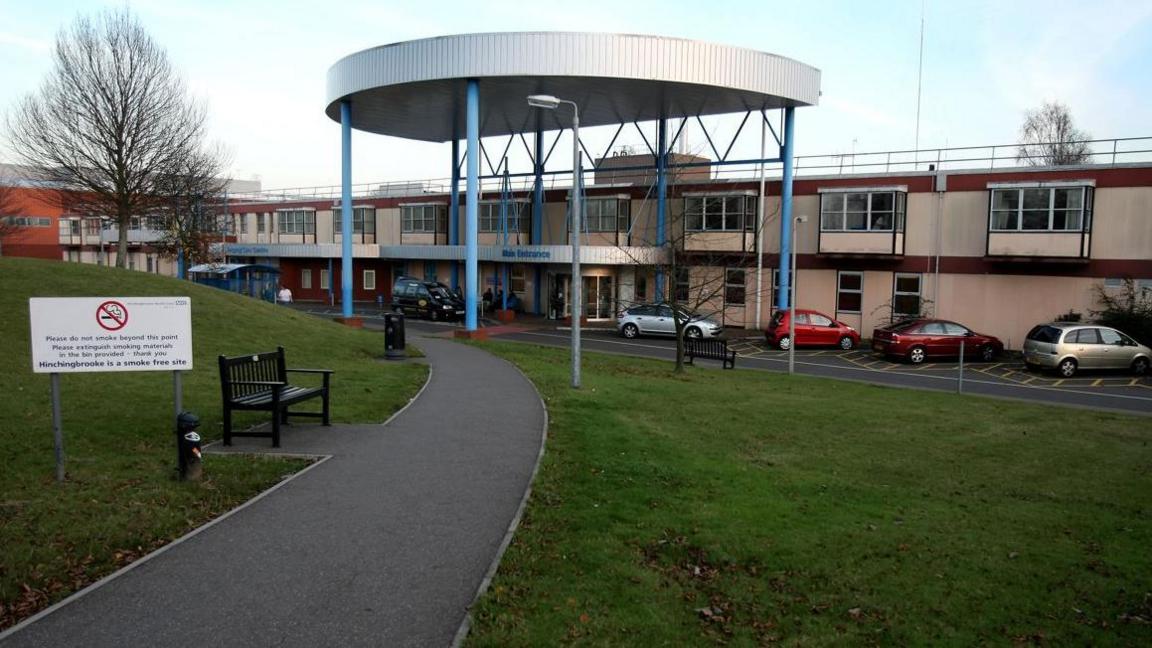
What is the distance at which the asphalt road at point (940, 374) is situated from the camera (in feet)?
68.6

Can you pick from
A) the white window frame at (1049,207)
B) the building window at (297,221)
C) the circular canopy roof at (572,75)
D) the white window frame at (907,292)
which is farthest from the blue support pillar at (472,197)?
the building window at (297,221)

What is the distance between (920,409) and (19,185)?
7969 cm

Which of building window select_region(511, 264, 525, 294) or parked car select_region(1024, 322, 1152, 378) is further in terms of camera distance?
building window select_region(511, 264, 525, 294)

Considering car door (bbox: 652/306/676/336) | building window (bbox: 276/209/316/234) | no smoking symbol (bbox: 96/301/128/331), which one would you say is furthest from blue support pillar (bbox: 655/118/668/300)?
no smoking symbol (bbox: 96/301/128/331)

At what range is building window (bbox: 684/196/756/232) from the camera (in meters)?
36.9

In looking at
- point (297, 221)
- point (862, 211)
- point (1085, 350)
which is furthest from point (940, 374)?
point (297, 221)

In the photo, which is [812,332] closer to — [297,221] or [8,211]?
[297,221]

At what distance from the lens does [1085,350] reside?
80.8 ft

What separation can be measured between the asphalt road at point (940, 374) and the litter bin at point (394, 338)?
8.69 metres

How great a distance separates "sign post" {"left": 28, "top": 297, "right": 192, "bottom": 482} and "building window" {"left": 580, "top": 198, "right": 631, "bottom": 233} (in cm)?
3272

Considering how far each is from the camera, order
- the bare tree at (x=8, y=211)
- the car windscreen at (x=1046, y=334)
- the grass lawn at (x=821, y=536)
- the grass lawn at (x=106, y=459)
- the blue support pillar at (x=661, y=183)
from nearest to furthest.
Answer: the grass lawn at (x=821, y=536)
the grass lawn at (x=106, y=459)
the car windscreen at (x=1046, y=334)
the blue support pillar at (x=661, y=183)
the bare tree at (x=8, y=211)

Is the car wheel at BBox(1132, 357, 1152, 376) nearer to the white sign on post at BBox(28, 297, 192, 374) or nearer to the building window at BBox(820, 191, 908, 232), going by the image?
the building window at BBox(820, 191, 908, 232)

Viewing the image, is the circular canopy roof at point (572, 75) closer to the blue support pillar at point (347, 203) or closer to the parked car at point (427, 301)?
the blue support pillar at point (347, 203)

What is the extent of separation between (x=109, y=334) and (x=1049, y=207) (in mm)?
30451
